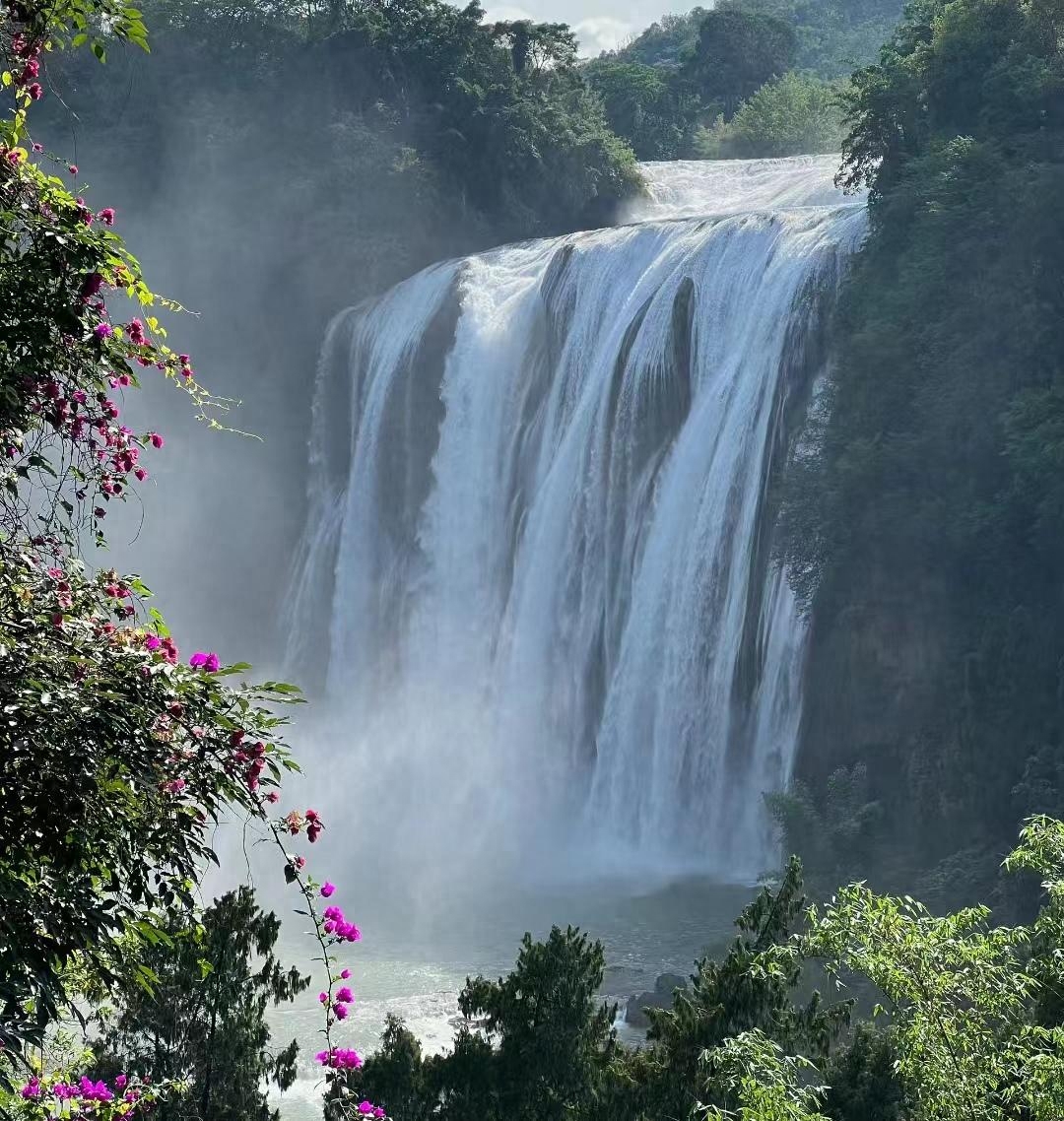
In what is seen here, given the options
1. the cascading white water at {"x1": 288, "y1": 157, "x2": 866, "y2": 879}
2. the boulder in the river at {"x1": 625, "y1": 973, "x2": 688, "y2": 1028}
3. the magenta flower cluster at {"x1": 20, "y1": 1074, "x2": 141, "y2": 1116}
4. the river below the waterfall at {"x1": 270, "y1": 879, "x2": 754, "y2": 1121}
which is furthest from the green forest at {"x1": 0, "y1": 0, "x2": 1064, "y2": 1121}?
the cascading white water at {"x1": 288, "y1": 157, "x2": 866, "y2": 879}

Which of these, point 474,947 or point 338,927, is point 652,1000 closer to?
point 474,947

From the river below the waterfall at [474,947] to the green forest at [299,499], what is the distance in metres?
0.49

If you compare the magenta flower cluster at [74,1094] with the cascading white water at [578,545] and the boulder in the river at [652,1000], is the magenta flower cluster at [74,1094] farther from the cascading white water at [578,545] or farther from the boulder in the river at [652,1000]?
the cascading white water at [578,545]

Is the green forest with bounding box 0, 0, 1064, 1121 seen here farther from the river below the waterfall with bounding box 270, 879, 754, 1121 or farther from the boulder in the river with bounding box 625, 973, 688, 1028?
the river below the waterfall with bounding box 270, 879, 754, 1121

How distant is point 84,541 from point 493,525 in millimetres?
15370

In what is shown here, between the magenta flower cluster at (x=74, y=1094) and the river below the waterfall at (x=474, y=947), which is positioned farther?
the river below the waterfall at (x=474, y=947)

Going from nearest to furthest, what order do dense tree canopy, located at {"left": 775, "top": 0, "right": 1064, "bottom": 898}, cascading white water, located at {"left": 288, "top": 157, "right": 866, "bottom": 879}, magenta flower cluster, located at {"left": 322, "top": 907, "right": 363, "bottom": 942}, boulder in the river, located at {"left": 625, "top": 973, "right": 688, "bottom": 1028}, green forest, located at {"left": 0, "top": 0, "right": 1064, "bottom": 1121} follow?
green forest, located at {"left": 0, "top": 0, "right": 1064, "bottom": 1121} < magenta flower cluster, located at {"left": 322, "top": 907, "right": 363, "bottom": 942} < boulder in the river, located at {"left": 625, "top": 973, "right": 688, "bottom": 1028} < dense tree canopy, located at {"left": 775, "top": 0, "right": 1064, "bottom": 898} < cascading white water, located at {"left": 288, "top": 157, "right": 866, "bottom": 879}

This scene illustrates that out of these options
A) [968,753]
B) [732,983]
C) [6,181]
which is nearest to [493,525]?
[968,753]

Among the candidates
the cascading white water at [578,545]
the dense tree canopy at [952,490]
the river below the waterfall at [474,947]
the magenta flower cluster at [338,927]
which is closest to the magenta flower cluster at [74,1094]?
the magenta flower cluster at [338,927]

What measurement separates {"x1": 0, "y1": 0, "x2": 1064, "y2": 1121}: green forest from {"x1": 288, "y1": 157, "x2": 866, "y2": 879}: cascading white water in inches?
54.9

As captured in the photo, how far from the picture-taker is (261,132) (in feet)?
174

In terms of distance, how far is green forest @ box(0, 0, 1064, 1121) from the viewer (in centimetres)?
639

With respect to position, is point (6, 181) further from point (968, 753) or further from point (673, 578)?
point (673, 578)

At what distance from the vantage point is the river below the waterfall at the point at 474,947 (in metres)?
20.5
